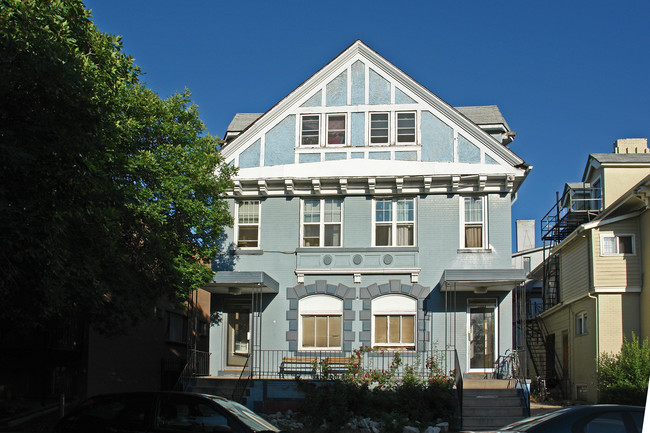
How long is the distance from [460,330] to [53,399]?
40.4 ft

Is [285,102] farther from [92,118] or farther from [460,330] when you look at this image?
[92,118]

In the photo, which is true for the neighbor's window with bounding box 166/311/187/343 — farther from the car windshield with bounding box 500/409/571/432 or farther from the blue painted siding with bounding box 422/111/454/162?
the car windshield with bounding box 500/409/571/432

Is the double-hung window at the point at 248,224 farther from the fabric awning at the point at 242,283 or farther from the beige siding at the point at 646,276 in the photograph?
the beige siding at the point at 646,276

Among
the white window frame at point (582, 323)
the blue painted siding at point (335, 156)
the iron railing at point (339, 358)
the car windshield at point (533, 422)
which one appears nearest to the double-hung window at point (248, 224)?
the blue painted siding at point (335, 156)

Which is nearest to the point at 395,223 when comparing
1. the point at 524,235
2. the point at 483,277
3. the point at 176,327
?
the point at 483,277

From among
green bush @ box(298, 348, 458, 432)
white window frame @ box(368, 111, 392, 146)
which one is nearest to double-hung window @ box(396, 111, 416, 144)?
white window frame @ box(368, 111, 392, 146)

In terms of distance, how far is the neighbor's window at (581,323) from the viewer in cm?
2690

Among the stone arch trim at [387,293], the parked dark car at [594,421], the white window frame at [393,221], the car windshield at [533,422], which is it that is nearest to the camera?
the parked dark car at [594,421]

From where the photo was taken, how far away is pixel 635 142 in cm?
3256

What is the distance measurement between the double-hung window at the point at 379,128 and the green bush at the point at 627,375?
9.92 m

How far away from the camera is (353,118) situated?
2220 centimetres

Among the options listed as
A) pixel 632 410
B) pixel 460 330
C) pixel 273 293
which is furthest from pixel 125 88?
pixel 632 410

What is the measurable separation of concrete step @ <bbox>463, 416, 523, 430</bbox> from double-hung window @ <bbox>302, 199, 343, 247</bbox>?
6724 millimetres

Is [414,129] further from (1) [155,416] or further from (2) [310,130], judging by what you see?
(1) [155,416]
